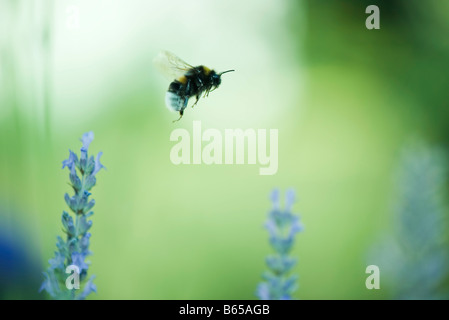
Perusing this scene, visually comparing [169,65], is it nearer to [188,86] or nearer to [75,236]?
[188,86]

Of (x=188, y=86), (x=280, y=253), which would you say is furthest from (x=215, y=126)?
(x=280, y=253)

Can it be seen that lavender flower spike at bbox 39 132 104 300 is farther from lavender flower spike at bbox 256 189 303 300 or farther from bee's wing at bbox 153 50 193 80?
bee's wing at bbox 153 50 193 80

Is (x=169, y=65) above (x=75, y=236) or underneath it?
above

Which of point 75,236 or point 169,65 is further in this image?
point 169,65

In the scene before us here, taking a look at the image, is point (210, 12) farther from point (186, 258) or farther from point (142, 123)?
point (186, 258)

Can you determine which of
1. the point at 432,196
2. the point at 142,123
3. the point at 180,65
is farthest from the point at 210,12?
the point at 432,196
